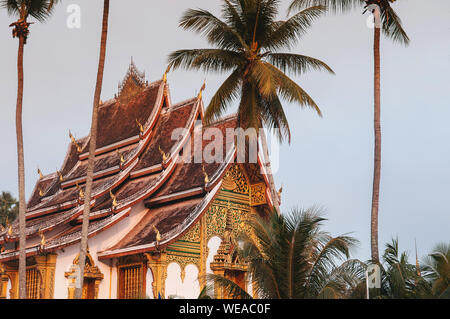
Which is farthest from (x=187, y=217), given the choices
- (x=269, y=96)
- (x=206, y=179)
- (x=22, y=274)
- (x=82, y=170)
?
(x=82, y=170)

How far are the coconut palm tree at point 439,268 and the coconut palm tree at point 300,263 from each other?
5.05 feet

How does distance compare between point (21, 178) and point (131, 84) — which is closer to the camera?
point (21, 178)

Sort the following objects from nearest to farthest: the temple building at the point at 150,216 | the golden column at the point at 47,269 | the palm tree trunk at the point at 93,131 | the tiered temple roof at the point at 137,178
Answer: the palm tree trunk at the point at 93,131 → the golden column at the point at 47,269 → the temple building at the point at 150,216 → the tiered temple roof at the point at 137,178

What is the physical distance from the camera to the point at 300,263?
46.7 feet

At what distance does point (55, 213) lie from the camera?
26547 mm

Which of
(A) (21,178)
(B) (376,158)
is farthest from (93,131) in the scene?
(B) (376,158)

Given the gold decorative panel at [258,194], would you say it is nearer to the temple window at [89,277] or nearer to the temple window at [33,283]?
the temple window at [89,277]

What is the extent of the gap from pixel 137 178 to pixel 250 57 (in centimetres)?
694

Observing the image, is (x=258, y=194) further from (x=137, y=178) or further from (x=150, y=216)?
(x=137, y=178)

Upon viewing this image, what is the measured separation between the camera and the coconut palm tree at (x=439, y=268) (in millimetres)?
14398

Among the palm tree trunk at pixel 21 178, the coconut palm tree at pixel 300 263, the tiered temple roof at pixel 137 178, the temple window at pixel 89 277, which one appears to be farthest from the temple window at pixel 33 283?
the coconut palm tree at pixel 300 263

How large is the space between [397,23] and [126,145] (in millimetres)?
12763

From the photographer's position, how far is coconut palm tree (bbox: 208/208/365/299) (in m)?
14.1
